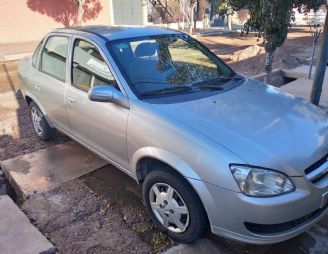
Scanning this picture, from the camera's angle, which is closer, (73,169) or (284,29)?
(73,169)

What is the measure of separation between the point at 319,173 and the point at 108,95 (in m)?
1.81

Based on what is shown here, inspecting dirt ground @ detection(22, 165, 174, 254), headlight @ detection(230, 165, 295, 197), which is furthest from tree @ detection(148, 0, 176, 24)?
headlight @ detection(230, 165, 295, 197)

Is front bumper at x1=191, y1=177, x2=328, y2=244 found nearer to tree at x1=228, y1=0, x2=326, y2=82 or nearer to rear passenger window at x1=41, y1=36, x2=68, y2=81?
rear passenger window at x1=41, y1=36, x2=68, y2=81

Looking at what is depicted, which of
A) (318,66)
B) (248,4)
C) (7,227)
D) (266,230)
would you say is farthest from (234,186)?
(318,66)

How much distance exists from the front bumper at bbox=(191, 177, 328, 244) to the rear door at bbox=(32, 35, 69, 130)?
7.31ft

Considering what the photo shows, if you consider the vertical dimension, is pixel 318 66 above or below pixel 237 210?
above

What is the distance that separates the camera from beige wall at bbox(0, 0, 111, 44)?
14.0 meters

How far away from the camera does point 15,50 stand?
1304cm

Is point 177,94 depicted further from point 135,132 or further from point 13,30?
point 13,30

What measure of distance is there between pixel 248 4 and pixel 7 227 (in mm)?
4318

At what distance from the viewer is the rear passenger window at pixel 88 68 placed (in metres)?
3.44

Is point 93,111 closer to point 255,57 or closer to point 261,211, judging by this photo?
point 261,211

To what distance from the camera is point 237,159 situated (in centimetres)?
244

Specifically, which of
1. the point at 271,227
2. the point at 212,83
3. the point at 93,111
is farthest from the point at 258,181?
the point at 93,111
